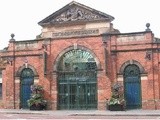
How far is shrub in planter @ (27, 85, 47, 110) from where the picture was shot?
3322 centimetres

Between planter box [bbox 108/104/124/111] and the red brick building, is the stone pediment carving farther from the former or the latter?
planter box [bbox 108/104/124/111]

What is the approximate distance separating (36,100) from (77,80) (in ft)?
12.7

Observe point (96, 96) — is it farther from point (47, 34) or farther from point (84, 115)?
point (47, 34)

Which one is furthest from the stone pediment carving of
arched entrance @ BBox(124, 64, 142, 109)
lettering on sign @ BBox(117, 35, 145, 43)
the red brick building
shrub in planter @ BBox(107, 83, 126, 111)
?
shrub in planter @ BBox(107, 83, 126, 111)

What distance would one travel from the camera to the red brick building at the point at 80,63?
31531mm

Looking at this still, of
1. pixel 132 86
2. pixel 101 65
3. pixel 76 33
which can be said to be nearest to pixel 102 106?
pixel 132 86

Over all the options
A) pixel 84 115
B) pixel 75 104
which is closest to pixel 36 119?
pixel 84 115

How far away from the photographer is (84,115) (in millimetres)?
28734

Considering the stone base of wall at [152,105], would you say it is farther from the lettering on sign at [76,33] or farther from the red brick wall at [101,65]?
the lettering on sign at [76,33]

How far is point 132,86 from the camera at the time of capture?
3195 cm

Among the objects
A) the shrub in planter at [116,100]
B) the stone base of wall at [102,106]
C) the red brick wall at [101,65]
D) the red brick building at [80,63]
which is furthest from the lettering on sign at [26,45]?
the shrub in planter at [116,100]

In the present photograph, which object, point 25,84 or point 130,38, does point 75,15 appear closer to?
point 130,38

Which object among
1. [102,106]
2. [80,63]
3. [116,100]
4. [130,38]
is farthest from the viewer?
[80,63]

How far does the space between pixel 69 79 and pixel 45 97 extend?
263 centimetres
